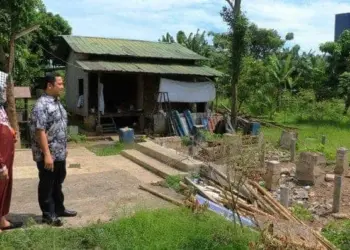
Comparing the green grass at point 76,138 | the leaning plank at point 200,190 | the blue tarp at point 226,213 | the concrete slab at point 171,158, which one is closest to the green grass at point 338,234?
the blue tarp at point 226,213

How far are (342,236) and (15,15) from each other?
10209 millimetres

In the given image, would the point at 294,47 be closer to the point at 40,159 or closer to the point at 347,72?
the point at 347,72

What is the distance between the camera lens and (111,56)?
17000mm

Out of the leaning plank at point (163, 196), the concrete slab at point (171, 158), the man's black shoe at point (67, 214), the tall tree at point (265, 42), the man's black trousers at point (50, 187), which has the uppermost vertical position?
the tall tree at point (265, 42)

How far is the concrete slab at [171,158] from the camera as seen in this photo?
25.7ft

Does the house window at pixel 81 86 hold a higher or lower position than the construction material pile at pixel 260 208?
higher

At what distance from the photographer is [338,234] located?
5.40 metres

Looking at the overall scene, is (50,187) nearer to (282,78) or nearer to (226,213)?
(226,213)

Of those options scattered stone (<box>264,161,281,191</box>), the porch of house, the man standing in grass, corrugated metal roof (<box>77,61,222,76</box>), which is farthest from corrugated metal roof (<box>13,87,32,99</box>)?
the man standing in grass

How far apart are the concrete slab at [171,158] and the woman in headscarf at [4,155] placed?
149 inches

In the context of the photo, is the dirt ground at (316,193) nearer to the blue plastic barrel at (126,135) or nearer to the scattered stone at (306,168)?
the scattered stone at (306,168)

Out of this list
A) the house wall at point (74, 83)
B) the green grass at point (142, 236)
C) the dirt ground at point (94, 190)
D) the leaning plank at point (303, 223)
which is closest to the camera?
the green grass at point (142, 236)

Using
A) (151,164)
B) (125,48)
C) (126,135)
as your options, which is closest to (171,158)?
(151,164)

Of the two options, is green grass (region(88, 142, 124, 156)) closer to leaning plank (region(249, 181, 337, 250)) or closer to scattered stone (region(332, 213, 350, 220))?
leaning plank (region(249, 181, 337, 250))
